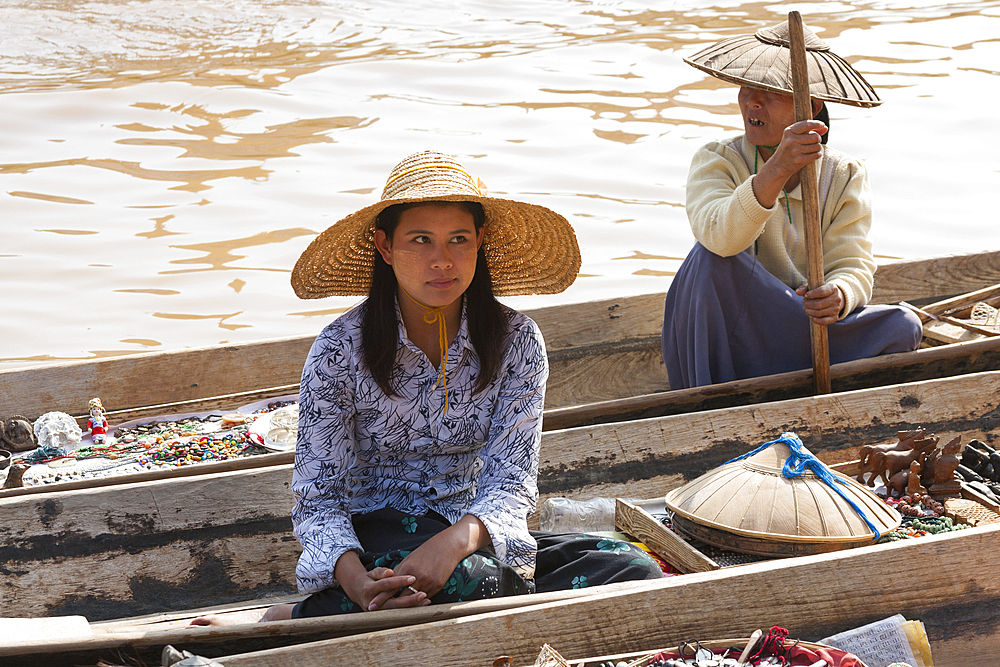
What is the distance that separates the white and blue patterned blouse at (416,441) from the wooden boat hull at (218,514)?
0.52m

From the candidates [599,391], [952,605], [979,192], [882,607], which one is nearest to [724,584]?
[882,607]

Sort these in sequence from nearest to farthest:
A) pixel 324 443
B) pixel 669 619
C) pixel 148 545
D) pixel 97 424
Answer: pixel 669 619 < pixel 324 443 < pixel 148 545 < pixel 97 424

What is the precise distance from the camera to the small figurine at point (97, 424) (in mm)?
3338

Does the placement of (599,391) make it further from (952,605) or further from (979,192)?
(979,192)

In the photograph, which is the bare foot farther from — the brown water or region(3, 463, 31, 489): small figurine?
the brown water

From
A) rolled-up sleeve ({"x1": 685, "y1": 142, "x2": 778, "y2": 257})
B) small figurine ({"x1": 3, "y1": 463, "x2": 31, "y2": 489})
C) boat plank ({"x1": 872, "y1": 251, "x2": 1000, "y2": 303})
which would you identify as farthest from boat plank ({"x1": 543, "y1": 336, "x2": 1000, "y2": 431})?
small figurine ({"x1": 3, "y1": 463, "x2": 31, "y2": 489})

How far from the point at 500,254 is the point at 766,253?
1.34 m

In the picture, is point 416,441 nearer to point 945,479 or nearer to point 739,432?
point 739,432

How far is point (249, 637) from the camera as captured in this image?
5.97 feet

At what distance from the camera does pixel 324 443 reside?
2.05 meters

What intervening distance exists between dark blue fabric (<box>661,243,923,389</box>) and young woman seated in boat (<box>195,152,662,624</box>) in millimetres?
1035

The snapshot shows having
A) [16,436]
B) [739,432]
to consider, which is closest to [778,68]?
[739,432]

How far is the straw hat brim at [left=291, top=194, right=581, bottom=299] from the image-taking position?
2.11 metres

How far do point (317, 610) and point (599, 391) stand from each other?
2.18 m
